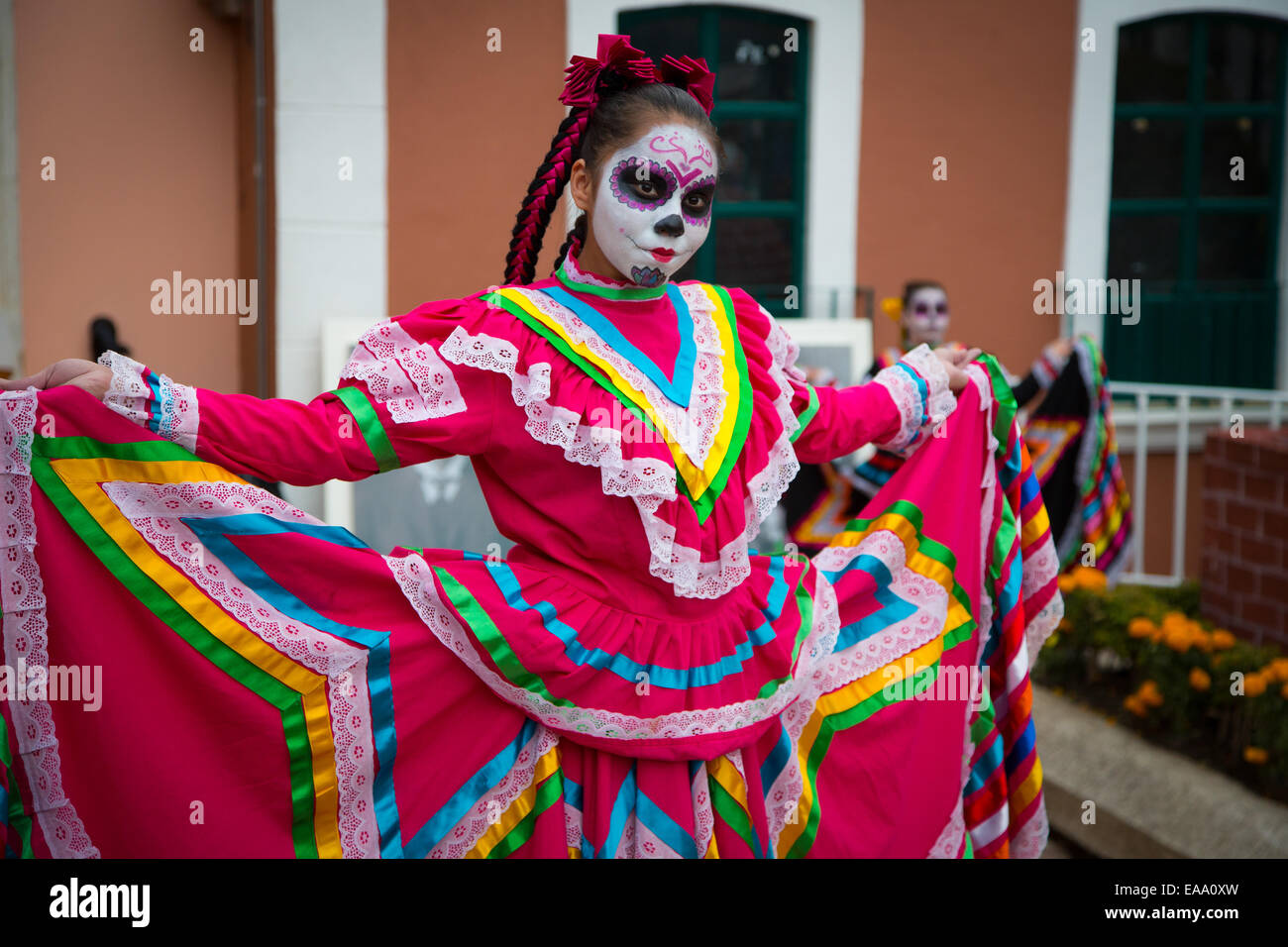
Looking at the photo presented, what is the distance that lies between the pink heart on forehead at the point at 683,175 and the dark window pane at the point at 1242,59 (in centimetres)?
531

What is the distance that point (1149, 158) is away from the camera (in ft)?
21.1

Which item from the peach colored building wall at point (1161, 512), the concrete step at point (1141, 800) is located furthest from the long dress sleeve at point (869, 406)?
the peach colored building wall at point (1161, 512)

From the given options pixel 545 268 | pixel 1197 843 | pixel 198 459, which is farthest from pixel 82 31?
pixel 1197 843

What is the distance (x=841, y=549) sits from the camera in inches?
99.2

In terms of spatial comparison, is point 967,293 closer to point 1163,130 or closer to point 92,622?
point 1163,130

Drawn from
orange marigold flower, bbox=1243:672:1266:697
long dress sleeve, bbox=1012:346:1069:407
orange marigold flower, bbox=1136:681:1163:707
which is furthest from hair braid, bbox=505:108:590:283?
orange marigold flower, bbox=1136:681:1163:707

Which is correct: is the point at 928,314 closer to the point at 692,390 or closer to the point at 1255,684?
the point at 1255,684

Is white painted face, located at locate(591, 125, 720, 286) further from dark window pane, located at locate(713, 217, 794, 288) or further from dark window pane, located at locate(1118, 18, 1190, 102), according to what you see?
dark window pane, located at locate(1118, 18, 1190, 102)

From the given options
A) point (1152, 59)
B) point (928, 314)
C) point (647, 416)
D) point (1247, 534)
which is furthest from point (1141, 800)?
point (1152, 59)

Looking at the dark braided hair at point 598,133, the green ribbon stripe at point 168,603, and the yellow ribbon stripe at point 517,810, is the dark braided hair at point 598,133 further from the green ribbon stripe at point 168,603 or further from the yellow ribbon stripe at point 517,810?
the yellow ribbon stripe at point 517,810

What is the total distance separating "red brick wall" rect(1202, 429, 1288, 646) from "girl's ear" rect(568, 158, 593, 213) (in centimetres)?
303

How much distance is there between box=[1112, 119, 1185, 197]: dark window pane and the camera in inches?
251

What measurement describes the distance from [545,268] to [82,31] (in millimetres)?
2056

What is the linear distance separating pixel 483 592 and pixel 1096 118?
16.7 ft
